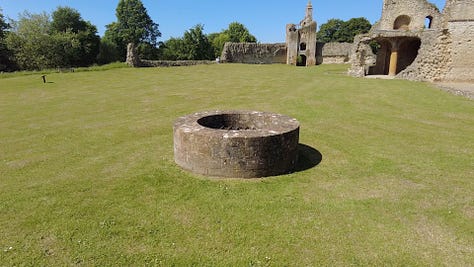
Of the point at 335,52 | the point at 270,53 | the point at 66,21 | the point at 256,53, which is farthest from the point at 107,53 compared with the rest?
the point at 335,52

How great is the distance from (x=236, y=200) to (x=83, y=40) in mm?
44358

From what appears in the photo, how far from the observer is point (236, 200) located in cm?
482

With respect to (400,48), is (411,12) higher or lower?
higher

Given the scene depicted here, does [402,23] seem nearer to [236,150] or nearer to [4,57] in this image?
[236,150]

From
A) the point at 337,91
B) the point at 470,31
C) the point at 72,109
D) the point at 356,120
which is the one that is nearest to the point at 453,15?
the point at 470,31

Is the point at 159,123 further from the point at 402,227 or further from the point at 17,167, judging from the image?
the point at 402,227

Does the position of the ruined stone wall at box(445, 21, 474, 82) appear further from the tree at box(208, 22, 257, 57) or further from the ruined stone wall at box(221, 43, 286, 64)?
the tree at box(208, 22, 257, 57)

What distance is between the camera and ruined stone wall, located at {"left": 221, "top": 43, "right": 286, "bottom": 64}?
41.2 meters

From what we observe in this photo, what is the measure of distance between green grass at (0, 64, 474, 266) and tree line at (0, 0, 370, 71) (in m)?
32.8

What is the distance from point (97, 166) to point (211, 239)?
3715 mm

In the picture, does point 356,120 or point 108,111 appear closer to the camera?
point 356,120

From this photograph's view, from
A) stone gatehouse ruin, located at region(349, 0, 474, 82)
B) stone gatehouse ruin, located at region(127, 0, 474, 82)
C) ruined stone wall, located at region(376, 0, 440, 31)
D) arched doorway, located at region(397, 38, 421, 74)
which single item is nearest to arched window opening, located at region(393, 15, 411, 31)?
stone gatehouse ruin, located at region(127, 0, 474, 82)

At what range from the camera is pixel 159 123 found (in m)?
9.89

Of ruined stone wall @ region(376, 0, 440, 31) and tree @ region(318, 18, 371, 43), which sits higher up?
tree @ region(318, 18, 371, 43)
